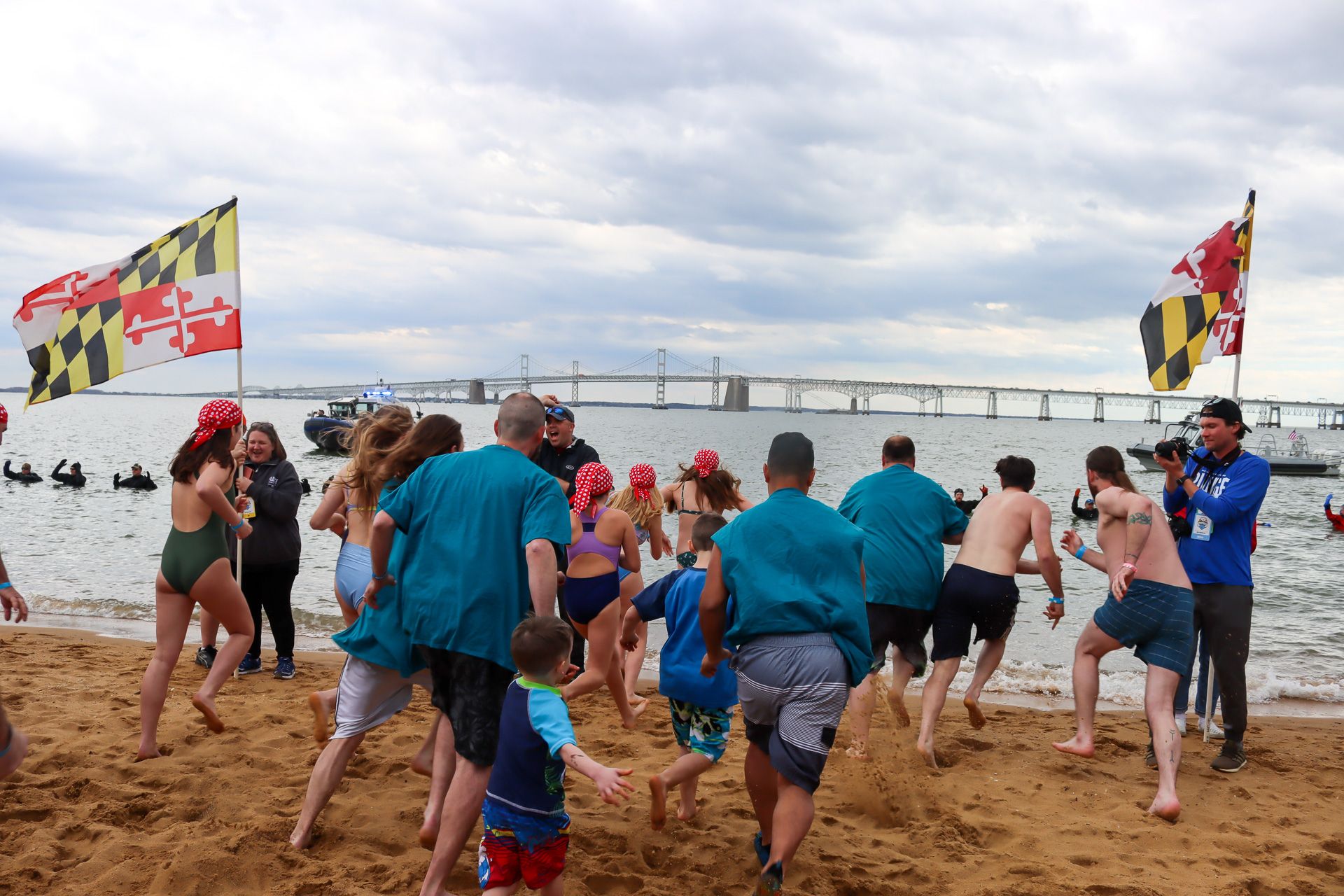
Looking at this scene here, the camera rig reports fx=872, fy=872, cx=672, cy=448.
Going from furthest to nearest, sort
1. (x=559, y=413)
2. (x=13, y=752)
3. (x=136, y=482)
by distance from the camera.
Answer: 1. (x=136, y=482)
2. (x=559, y=413)
3. (x=13, y=752)

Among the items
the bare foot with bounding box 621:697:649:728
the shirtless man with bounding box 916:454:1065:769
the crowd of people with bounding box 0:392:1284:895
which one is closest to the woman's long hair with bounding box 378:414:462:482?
the crowd of people with bounding box 0:392:1284:895

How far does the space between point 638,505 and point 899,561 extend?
1.81 m

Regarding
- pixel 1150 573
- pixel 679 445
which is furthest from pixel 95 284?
pixel 679 445

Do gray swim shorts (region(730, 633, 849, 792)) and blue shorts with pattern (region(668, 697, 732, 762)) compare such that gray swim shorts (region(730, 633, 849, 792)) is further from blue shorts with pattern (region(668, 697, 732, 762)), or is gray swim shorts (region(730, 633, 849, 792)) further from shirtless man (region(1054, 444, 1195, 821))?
shirtless man (region(1054, 444, 1195, 821))

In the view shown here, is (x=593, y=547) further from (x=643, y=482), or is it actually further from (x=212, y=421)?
(x=212, y=421)

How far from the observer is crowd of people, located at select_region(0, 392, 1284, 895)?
319 centimetres

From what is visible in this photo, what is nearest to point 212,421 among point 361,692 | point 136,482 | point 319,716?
point 319,716

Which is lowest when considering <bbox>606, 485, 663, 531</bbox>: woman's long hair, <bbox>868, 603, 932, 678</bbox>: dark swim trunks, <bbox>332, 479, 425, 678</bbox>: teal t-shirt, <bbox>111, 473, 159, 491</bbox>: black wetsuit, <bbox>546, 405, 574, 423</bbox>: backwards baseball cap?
<bbox>111, 473, 159, 491</bbox>: black wetsuit

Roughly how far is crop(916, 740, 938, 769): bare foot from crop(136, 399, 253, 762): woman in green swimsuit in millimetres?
3881

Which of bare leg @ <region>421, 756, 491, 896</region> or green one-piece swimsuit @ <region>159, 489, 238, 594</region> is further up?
green one-piece swimsuit @ <region>159, 489, 238, 594</region>

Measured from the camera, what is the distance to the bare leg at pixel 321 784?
3.66 metres

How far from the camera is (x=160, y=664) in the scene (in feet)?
14.9

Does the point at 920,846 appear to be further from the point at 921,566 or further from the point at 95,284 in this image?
the point at 95,284

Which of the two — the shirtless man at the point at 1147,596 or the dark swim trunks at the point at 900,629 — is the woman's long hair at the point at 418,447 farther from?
the shirtless man at the point at 1147,596
